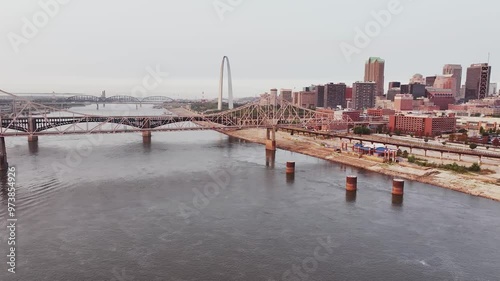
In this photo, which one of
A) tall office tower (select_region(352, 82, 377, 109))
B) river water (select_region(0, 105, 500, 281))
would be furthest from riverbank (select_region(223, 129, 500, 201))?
tall office tower (select_region(352, 82, 377, 109))

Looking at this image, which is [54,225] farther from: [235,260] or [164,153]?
[164,153]

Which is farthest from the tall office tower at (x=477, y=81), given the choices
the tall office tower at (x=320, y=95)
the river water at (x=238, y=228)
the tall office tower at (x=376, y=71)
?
the river water at (x=238, y=228)

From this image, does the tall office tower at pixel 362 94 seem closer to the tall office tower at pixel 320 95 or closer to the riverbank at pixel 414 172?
the tall office tower at pixel 320 95

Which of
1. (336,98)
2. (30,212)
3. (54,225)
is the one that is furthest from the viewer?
(336,98)

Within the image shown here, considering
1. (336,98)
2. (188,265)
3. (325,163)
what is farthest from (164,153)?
(336,98)

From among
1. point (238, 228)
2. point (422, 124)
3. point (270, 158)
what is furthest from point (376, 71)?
point (238, 228)
